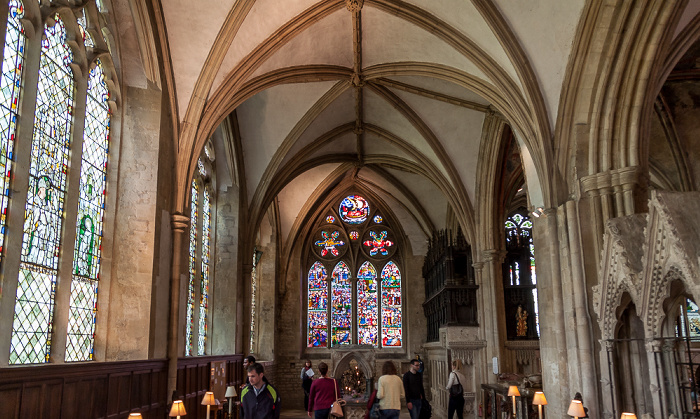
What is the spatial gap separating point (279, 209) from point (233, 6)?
11223 millimetres

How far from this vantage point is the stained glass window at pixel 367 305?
2083 cm

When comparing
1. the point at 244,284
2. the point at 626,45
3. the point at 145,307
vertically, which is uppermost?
the point at 626,45

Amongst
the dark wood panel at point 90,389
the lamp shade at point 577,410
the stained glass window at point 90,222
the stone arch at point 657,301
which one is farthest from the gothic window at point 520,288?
the stained glass window at point 90,222

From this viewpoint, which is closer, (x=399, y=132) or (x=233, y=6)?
(x=233, y=6)

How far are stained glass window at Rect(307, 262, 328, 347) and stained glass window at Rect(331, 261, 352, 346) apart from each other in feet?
0.92

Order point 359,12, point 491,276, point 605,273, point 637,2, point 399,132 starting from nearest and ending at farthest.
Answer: point 605,273 < point 637,2 < point 359,12 < point 491,276 < point 399,132

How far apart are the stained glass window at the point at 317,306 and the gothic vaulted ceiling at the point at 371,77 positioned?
549cm

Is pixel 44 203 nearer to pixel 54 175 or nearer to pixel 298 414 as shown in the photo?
pixel 54 175

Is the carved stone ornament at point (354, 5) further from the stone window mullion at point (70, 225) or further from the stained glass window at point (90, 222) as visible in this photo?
the stone window mullion at point (70, 225)

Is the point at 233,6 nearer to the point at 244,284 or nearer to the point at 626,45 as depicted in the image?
the point at 626,45

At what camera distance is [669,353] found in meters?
5.69

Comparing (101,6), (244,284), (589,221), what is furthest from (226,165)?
(589,221)

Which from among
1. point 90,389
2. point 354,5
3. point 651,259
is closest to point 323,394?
point 90,389

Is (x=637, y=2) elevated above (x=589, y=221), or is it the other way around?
(x=637, y=2)
